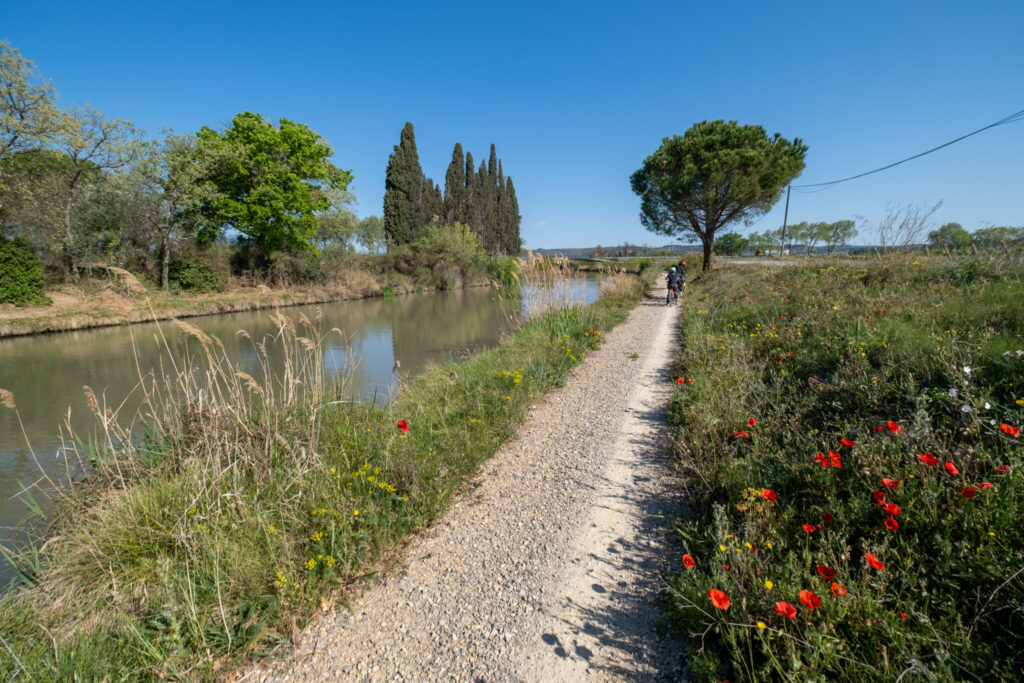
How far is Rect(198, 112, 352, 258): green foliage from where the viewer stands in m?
22.1

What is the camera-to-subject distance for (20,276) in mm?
14945

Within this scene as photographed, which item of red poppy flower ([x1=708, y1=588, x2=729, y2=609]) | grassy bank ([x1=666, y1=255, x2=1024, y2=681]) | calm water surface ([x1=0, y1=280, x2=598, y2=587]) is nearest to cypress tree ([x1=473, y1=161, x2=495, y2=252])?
calm water surface ([x1=0, y1=280, x2=598, y2=587])

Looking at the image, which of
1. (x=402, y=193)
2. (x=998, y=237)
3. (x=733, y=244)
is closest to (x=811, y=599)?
(x=998, y=237)

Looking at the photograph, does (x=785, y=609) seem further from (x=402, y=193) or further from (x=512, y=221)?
(x=512, y=221)

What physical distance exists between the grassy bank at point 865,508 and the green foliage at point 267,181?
25.9 metres

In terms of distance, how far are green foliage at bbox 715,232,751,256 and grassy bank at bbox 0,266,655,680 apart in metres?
54.9

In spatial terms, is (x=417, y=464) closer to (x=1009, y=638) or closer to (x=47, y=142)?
(x=1009, y=638)

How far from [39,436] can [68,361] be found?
6.30 m

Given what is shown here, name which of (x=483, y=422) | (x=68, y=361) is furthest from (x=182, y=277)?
(x=483, y=422)

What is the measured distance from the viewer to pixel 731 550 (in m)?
2.12

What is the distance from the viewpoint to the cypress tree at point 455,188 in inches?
1571

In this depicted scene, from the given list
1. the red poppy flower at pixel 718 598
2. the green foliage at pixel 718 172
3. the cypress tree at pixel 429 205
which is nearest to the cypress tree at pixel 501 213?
the cypress tree at pixel 429 205

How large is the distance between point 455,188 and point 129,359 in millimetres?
34502

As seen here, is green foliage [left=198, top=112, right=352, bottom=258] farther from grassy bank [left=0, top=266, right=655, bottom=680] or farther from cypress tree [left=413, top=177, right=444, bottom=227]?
grassy bank [left=0, top=266, right=655, bottom=680]
